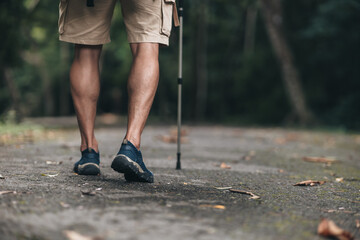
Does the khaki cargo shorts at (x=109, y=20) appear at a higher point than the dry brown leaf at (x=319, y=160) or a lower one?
higher

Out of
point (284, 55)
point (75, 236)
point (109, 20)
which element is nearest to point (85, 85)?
point (109, 20)

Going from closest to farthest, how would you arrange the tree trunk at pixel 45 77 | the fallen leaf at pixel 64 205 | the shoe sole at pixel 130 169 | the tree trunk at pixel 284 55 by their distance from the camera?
1. the fallen leaf at pixel 64 205
2. the shoe sole at pixel 130 169
3. the tree trunk at pixel 284 55
4. the tree trunk at pixel 45 77

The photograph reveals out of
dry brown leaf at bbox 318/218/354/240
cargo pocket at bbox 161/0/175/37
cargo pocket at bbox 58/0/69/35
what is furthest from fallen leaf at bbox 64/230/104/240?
cargo pocket at bbox 58/0/69/35

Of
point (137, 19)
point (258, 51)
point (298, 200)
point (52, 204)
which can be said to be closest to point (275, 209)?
point (298, 200)

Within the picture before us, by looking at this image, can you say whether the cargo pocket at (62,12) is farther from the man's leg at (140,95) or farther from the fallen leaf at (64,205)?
the fallen leaf at (64,205)

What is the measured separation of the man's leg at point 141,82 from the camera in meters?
2.88

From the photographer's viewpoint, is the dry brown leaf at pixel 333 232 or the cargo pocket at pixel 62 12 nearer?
the dry brown leaf at pixel 333 232

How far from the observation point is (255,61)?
24266mm

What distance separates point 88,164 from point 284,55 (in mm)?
12929

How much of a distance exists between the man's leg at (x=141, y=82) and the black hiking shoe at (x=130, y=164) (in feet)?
0.50

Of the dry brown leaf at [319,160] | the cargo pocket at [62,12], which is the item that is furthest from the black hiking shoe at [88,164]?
the dry brown leaf at [319,160]

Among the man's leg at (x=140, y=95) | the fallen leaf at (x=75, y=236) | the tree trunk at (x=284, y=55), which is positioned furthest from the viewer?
the tree trunk at (x=284, y=55)

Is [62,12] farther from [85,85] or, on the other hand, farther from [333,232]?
[333,232]

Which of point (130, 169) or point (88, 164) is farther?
point (88, 164)
